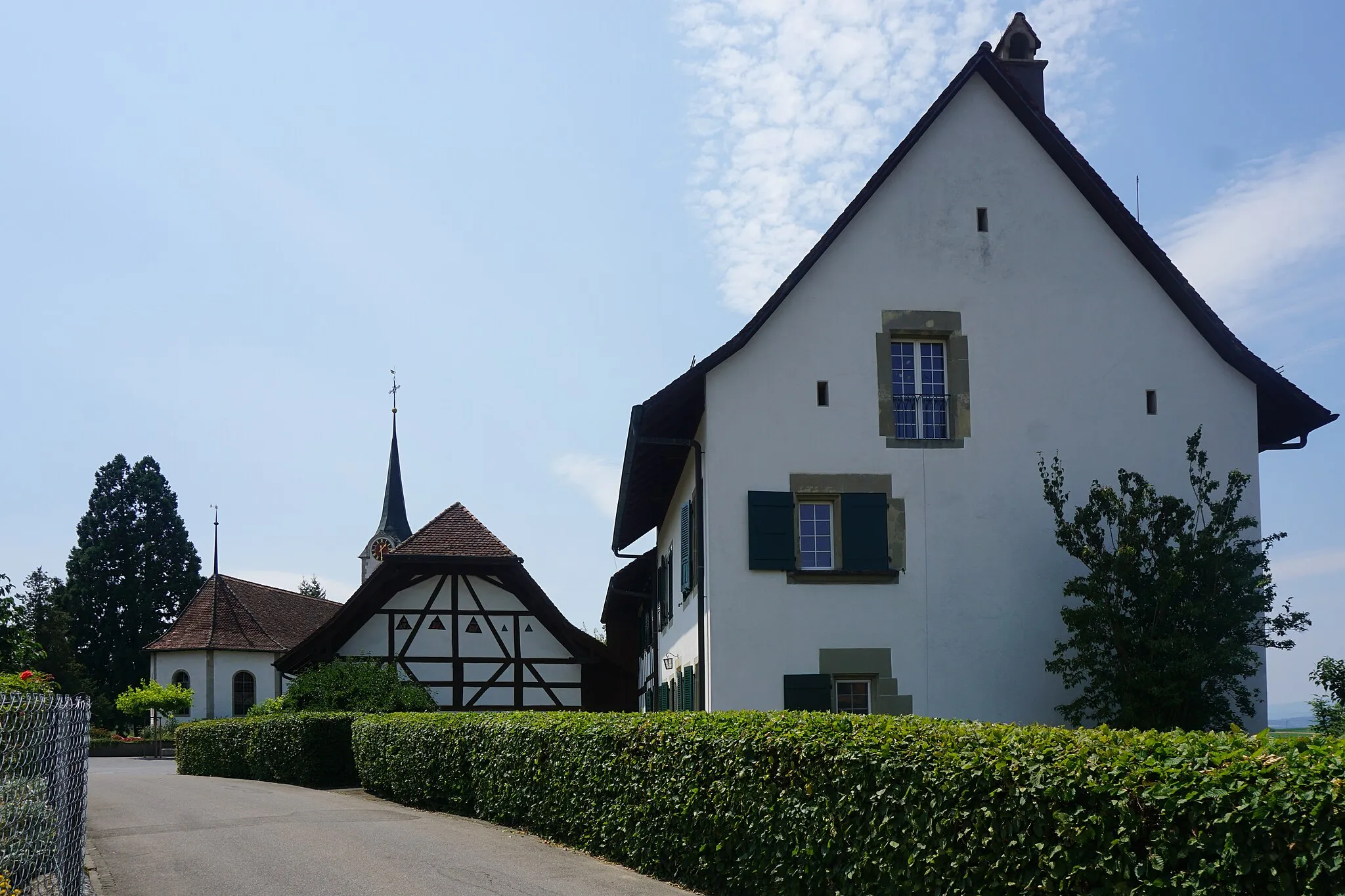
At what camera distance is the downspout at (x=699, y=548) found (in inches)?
687

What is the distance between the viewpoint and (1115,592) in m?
16.0

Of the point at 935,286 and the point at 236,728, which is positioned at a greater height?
the point at 935,286

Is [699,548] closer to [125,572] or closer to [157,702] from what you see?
[157,702]

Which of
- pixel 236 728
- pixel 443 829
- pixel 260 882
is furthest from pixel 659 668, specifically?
pixel 260 882

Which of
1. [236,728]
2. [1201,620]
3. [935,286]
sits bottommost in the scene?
[236,728]

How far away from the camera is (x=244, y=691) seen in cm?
5322

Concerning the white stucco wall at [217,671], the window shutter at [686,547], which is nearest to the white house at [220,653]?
the white stucco wall at [217,671]

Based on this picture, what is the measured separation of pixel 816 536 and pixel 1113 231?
6.12 meters

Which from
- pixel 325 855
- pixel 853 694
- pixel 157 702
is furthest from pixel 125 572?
pixel 325 855

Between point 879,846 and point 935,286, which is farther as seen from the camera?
point 935,286

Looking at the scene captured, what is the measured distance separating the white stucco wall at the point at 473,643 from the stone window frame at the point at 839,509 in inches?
571

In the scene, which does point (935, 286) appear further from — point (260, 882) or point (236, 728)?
point (236, 728)

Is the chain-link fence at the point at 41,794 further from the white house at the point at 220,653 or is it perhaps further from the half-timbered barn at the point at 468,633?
the white house at the point at 220,653

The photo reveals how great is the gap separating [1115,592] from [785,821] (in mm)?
8334
